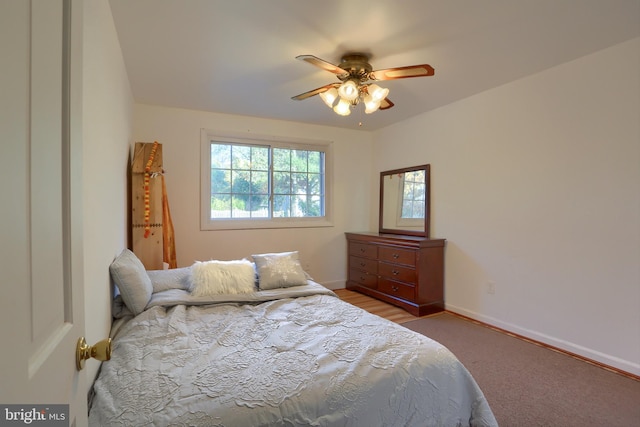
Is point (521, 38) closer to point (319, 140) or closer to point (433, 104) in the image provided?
point (433, 104)

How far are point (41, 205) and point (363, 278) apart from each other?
13.1 feet

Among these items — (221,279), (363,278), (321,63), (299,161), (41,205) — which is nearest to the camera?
(41,205)

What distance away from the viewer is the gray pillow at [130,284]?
1.86 m

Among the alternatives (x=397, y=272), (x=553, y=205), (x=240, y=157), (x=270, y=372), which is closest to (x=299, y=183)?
(x=240, y=157)

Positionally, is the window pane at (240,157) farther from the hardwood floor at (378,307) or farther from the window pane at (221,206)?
the hardwood floor at (378,307)

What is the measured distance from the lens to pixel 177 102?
344 cm

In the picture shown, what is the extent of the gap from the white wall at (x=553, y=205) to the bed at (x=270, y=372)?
171 centimetres

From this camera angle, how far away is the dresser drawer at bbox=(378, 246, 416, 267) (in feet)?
11.5

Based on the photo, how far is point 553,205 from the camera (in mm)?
2664

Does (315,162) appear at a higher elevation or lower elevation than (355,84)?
lower

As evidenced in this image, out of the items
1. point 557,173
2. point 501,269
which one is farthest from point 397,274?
point 557,173

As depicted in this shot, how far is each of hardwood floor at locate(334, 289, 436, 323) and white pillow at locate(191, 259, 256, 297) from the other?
168 cm

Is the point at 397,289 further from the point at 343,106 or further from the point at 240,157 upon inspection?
the point at 240,157

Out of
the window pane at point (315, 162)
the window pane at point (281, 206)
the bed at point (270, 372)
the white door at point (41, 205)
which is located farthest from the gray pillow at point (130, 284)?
the window pane at point (315, 162)
